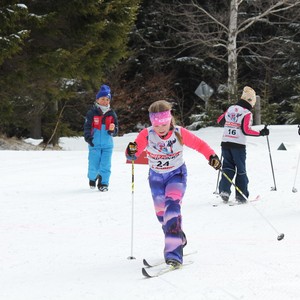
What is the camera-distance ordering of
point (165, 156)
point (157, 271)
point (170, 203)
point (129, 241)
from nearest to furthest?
point (157, 271), point (170, 203), point (165, 156), point (129, 241)

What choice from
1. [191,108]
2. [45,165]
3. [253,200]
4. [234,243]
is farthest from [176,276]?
[191,108]

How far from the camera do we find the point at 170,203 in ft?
16.8

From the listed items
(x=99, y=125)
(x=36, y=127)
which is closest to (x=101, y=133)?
(x=99, y=125)

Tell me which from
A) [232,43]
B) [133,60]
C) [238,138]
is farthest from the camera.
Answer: [133,60]

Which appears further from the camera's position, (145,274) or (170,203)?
(170,203)

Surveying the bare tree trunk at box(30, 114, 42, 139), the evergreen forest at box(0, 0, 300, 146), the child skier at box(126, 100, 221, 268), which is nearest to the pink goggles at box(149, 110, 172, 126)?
the child skier at box(126, 100, 221, 268)

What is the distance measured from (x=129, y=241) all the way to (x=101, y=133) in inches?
149

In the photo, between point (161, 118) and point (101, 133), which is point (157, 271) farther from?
point (101, 133)

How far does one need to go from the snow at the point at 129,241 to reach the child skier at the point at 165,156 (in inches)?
21.5

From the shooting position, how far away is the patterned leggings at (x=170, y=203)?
16.1 ft

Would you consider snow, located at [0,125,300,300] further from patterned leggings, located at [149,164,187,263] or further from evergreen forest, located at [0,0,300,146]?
evergreen forest, located at [0,0,300,146]

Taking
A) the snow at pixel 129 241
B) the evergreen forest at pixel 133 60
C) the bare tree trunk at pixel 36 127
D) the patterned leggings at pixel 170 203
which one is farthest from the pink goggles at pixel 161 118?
the bare tree trunk at pixel 36 127

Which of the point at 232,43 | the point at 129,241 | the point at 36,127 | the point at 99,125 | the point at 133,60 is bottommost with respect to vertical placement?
the point at 129,241

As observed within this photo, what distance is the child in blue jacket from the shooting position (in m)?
9.48
